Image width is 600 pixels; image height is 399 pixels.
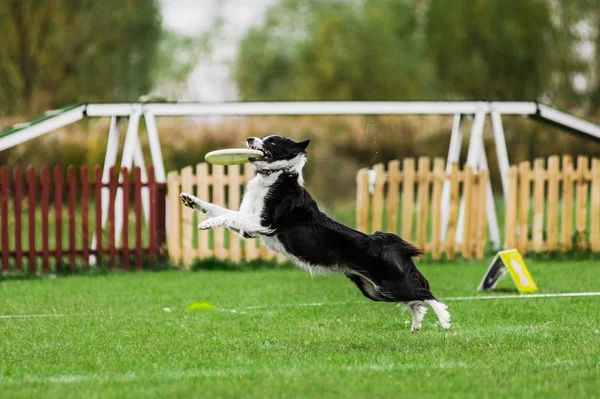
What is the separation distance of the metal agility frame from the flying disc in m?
4.93

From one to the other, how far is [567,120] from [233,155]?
7.53 meters

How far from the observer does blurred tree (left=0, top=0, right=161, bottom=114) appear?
953 inches

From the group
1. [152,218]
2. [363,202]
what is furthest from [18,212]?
[363,202]

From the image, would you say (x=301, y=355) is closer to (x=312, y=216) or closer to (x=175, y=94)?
(x=312, y=216)

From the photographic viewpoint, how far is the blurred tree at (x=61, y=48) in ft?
79.4

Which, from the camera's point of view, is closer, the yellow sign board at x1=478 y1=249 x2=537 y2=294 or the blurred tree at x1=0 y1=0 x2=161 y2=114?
the yellow sign board at x1=478 y1=249 x2=537 y2=294

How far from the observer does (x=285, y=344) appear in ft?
21.2

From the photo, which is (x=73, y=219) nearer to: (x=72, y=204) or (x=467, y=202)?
(x=72, y=204)

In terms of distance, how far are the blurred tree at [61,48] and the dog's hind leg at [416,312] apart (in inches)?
749

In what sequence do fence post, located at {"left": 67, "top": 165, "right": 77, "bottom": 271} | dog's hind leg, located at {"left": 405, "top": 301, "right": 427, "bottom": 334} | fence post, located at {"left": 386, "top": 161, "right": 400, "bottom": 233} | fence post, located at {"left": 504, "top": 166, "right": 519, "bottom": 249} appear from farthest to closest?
fence post, located at {"left": 504, "top": 166, "right": 519, "bottom": 249} → fence post, located at {"left": 386, "top": 161, "right": 400, "bottom": 233} → fence post, located at {"left": 67, "top": 165, "right": 77, "bottom": 271} → dog's hind leg, located at {"left": 405, "top": 301, "right": 427, "bottom": 334}

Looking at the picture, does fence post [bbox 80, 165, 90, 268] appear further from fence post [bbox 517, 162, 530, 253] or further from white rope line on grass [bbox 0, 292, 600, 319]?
fence post [bbox 517, 162, 530, 253]

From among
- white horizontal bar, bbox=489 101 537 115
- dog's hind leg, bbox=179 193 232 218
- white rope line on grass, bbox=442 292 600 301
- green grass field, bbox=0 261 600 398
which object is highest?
white horizontal bar, bbox=489 101 537 115

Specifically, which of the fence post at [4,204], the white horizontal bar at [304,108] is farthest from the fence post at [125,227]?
the fence post at [4,204]

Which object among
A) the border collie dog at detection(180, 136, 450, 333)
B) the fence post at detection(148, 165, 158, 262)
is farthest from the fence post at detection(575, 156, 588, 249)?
the border collie dog at detection(180, 136, 450, 333)
